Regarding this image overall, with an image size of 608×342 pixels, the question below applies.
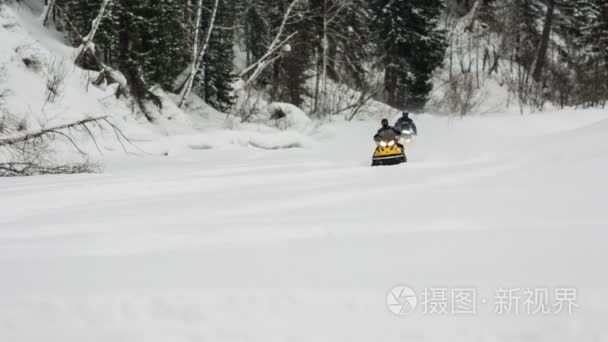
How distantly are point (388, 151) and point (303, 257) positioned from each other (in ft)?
16.9

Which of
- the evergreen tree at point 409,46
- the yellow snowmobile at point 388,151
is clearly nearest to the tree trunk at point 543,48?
the evergreen tree at point 409,46

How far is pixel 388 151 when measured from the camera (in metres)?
7.28

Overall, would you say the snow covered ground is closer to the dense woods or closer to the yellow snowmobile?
the yellow snowmobile

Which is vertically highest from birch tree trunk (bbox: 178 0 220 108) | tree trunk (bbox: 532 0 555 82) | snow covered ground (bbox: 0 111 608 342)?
tree trunk (bbox: 532 0 555 82)

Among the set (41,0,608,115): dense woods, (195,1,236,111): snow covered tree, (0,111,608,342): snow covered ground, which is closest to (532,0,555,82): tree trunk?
(41,0,608,115): dense woods

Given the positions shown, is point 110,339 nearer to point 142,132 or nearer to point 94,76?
point 142,132

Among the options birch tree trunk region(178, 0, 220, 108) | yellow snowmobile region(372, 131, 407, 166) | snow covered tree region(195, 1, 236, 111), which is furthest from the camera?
snow covered tree region(195, 1, 236, 111)

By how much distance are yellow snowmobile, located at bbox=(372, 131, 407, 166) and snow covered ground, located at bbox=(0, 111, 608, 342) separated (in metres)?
2.57

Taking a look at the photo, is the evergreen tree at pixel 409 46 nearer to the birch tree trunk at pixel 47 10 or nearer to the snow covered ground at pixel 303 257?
the birch tree trunk at pixel 47 10

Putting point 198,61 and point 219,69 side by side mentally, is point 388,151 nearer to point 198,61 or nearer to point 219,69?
point 198,61

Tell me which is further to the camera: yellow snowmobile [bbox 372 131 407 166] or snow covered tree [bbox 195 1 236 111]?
snow covered tree [bbox 195 1 236 111]

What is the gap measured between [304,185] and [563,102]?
71.6ft

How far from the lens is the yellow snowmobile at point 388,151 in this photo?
7227mm

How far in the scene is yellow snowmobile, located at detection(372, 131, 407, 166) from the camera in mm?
7227
